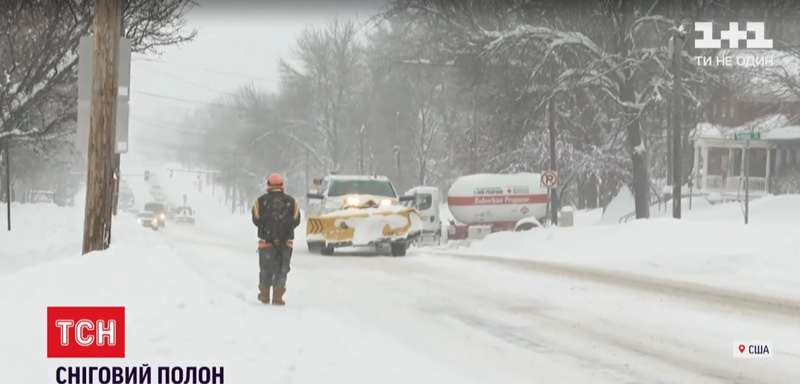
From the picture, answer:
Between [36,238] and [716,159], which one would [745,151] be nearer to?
[716,159]

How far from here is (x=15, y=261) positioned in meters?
26.6

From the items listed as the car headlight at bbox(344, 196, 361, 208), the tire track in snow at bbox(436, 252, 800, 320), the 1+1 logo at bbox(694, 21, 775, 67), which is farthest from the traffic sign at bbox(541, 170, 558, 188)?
the tire track in snow at bbox(436, 252, 800, 320)

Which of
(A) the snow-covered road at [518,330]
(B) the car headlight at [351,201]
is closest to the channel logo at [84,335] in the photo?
(A) the snow-covered road at [518,330]

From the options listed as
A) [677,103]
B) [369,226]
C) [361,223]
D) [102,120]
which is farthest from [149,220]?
[102,120]

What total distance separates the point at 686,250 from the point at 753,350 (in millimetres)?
11197

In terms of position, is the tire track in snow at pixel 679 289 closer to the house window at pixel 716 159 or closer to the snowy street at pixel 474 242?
the snowy street at pixel 474 242

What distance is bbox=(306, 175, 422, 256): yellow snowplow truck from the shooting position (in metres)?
22.3

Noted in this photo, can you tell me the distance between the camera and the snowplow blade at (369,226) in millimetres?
22312

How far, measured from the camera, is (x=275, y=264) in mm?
11773

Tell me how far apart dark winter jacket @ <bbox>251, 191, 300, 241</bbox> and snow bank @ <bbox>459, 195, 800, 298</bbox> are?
7.28 meters

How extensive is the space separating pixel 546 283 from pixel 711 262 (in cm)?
455

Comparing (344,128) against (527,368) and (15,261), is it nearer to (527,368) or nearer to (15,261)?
→ (15,261)

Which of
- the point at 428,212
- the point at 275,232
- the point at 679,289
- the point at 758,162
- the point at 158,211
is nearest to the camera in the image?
the point at 275,232

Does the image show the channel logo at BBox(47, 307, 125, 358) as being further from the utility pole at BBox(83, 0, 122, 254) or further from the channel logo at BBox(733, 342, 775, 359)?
the utility pole at BBox(83, 0, 122, 254)
